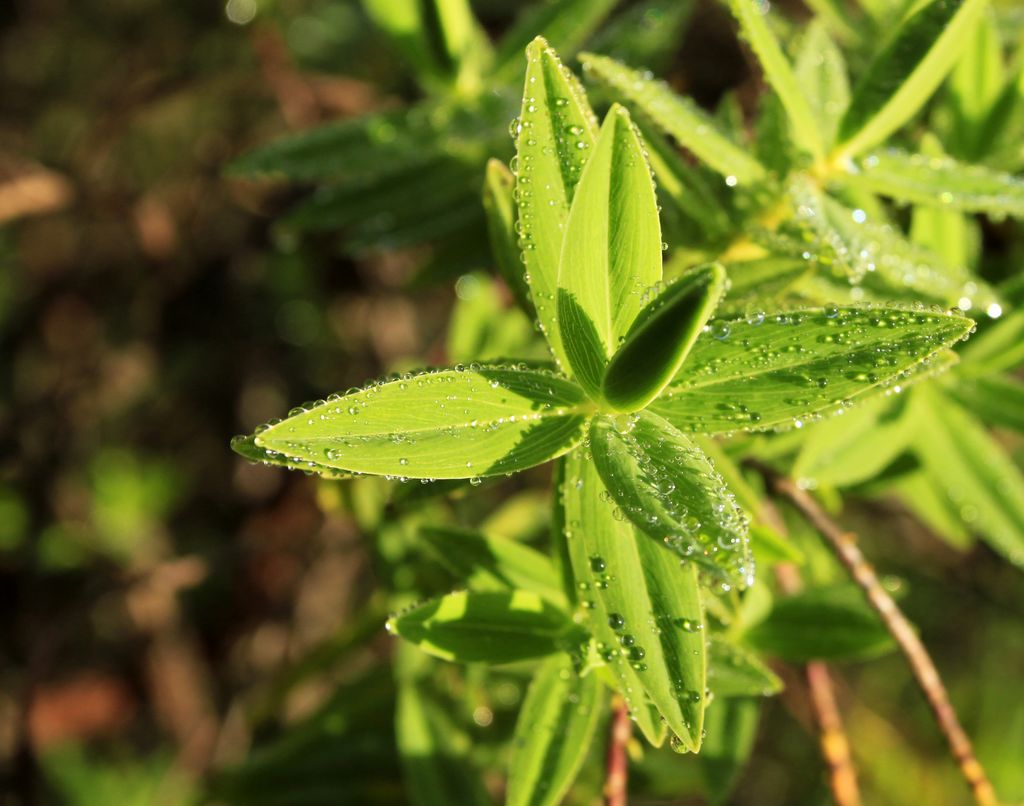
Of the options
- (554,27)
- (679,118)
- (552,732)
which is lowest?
(552,732)

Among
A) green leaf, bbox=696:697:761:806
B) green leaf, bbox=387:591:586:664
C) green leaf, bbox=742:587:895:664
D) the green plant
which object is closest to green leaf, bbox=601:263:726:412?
the green plant

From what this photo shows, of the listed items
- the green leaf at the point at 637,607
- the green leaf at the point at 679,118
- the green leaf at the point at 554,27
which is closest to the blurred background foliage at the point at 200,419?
the green leaf at the point at 554,27

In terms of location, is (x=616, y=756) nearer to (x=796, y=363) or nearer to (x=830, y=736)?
(x=830, y=736)

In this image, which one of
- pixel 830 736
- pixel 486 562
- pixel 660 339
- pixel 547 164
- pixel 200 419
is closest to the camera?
pixel 660 339

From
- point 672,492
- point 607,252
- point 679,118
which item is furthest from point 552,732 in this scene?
point 679,118

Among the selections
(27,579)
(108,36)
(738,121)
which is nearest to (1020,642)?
(738,121)
